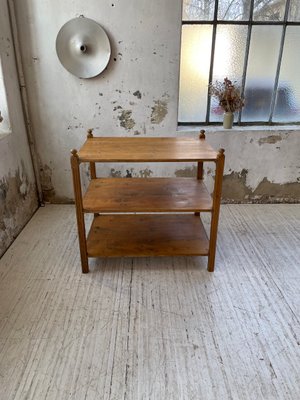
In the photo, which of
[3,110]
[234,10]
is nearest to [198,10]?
[234,10]

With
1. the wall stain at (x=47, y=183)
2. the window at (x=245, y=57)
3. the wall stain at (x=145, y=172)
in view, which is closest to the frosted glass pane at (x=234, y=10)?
the window at (x=245, y=57)

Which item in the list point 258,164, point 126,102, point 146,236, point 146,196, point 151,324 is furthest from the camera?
point 258,164

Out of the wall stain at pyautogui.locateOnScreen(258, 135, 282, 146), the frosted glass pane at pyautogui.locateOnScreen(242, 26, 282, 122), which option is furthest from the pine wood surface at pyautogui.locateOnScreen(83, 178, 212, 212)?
the frosted glass pane at pyautogui.locateOnScreen(242, 26, 282, 122)

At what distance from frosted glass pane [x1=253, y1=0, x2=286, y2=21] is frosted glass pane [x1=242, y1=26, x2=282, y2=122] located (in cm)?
7

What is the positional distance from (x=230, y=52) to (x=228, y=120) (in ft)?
1.95

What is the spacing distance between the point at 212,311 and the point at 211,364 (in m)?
0.35

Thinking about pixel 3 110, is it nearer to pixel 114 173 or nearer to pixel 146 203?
pixel 114 173

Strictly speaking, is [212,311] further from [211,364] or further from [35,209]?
[35,209]

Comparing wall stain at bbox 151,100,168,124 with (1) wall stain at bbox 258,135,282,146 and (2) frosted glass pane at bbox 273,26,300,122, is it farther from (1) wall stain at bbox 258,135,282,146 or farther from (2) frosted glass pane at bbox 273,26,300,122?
(2) frosted glass pane at bbox 273,26,300,122

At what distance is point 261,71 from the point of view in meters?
2.78

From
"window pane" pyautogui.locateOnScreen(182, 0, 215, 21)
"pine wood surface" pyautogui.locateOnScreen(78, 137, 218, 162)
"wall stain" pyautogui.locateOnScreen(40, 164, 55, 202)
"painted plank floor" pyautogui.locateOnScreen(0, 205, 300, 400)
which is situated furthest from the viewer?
"wall stain" pyautogui.locateOnScreen(40, 164, 55, 202)

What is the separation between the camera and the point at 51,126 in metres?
2.77

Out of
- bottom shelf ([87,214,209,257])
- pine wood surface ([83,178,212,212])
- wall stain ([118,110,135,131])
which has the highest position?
wall stain ([118,110,135,131])

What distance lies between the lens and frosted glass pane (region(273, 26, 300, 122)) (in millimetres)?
2686
